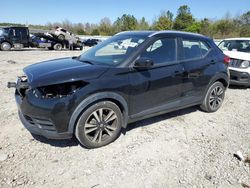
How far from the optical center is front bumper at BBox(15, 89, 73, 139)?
10.2ft

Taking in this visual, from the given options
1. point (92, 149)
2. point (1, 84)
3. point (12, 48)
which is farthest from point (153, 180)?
point (12, 48)

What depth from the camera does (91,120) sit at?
346 centimetres

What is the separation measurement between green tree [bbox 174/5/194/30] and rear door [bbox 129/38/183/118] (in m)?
65.5

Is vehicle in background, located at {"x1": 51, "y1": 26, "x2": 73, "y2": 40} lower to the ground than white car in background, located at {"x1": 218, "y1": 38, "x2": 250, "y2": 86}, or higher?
higher

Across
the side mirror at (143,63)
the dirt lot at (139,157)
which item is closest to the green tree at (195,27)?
the dirt lot at (139,157)

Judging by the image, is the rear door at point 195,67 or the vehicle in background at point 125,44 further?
the rear door at point 195,67

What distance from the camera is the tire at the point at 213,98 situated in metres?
5.03

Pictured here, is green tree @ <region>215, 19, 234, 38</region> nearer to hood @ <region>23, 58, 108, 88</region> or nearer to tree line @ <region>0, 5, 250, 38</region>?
tree line @ <region>0, 5, 250, 38</region>

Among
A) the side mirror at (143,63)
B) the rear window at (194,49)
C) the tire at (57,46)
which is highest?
the rear window at (194,49)

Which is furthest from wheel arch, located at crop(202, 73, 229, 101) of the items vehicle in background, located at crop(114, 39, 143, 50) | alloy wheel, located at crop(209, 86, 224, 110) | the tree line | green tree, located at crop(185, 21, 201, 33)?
green tree, located at crop(185, 21, 201, 33)

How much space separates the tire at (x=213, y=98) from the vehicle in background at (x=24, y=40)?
62.8ft

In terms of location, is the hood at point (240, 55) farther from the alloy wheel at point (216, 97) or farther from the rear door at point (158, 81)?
the rear door at point (158, 81)

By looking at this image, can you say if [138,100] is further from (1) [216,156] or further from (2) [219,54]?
(2) [219,54]

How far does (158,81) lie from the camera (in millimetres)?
3934
